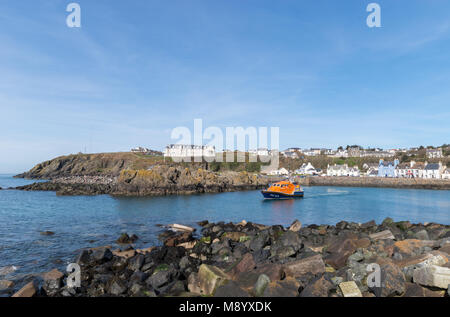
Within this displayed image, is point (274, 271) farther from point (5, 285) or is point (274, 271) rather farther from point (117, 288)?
point (5, 285)

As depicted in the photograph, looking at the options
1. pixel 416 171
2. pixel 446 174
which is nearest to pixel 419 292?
pixel 446 174

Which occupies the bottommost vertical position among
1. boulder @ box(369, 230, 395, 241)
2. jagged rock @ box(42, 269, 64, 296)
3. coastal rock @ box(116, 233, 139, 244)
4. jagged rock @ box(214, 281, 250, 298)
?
coastal rock @ box(116, 233, 139, 244)

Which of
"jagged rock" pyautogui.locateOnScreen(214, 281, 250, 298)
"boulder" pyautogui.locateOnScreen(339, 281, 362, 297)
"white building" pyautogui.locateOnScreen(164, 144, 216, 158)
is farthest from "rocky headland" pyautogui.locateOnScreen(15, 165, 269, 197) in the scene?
"white building" pyautogui.locateOnScreen(164, 144, 216, 158)

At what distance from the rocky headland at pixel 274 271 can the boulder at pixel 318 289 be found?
0.02 meters

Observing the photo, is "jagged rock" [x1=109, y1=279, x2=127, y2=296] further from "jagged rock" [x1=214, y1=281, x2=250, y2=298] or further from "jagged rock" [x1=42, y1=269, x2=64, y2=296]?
"jagged rock" [x1=214, y1=281, x2=250, y2=298]

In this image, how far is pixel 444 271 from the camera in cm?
727

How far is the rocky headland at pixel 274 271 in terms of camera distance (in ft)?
23.9

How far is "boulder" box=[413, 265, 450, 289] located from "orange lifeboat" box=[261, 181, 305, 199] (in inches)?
1475

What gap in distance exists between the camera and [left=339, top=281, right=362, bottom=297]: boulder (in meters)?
7.11

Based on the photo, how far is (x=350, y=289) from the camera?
7191 millimetres

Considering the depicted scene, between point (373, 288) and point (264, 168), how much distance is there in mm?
114744

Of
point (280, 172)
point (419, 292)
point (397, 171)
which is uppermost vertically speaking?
point (397, 171)

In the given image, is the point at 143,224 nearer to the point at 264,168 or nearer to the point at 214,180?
the point at 214,180

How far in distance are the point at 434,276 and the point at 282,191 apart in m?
38.9
